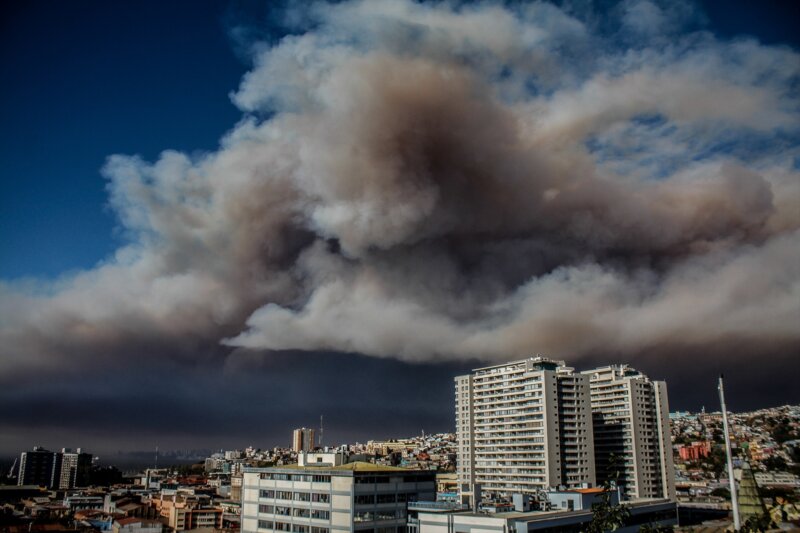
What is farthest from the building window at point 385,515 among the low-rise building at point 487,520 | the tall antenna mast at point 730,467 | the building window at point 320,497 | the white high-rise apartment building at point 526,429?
the white high-rise apartment building at point 526,429

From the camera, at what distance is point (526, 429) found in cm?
6831

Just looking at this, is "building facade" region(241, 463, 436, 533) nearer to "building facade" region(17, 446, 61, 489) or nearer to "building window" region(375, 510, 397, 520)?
"building window" region(375, 510, 397, 520)

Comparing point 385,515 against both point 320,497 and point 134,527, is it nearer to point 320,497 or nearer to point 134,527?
point 320,497

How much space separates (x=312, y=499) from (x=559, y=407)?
3783cm

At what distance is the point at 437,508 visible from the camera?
36.8m

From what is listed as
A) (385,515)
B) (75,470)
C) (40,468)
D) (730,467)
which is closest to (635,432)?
(385,515)

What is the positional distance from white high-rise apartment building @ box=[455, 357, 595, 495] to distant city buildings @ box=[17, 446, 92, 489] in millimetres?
127878

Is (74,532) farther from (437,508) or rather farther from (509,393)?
(509,393)

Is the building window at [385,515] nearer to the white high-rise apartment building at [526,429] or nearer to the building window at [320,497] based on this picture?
the building window at [320,497]

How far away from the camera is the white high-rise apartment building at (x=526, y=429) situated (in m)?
66.1

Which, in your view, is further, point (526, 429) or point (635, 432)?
point (635, 432)

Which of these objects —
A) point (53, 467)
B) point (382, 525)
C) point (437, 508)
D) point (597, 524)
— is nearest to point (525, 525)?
point (437, 508)

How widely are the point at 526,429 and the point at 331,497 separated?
36.3m

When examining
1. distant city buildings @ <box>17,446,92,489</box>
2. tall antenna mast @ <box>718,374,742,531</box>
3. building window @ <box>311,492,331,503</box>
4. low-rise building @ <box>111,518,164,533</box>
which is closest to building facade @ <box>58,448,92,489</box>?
distant city buildings @ <box>17,446,92,489</box>
